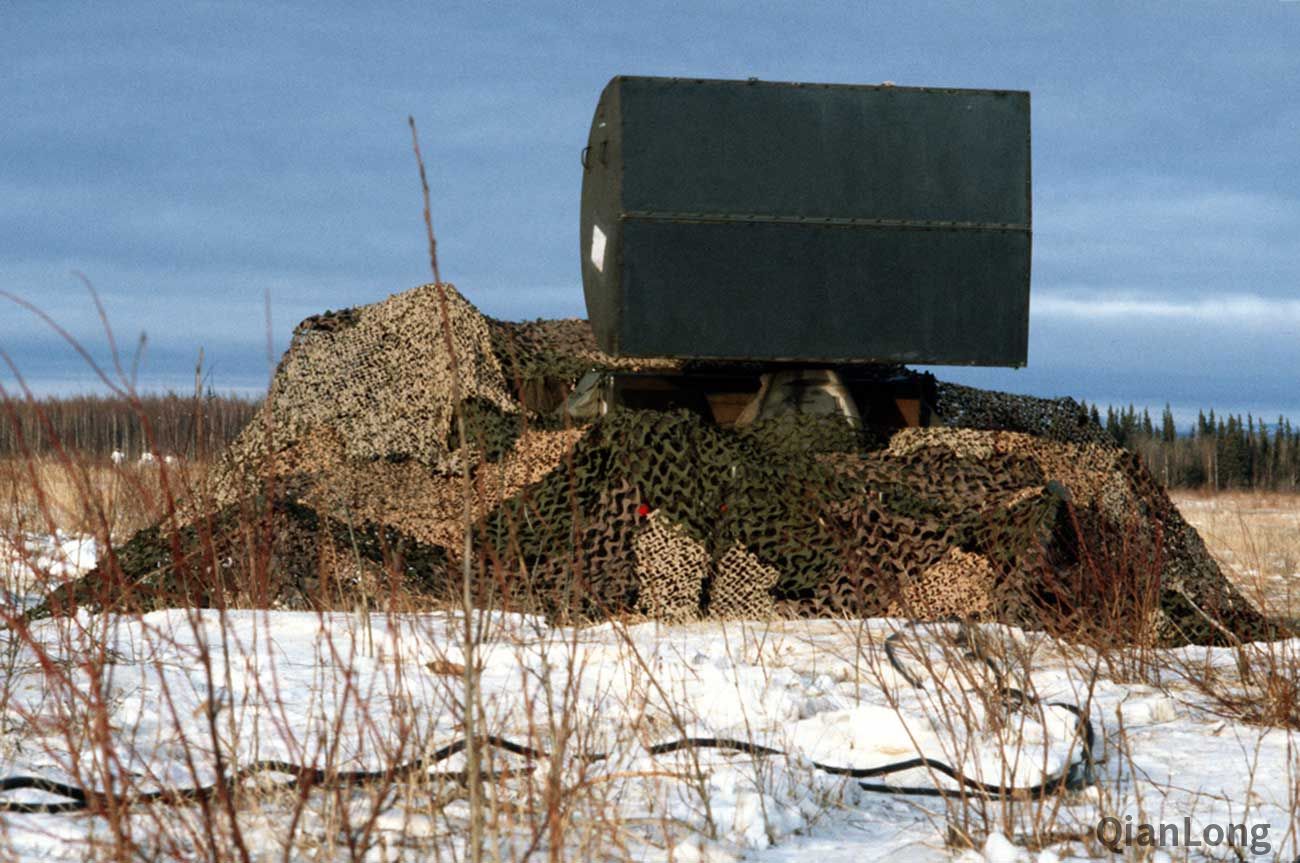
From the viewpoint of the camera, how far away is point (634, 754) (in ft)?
11.7

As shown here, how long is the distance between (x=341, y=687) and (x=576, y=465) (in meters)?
2.66

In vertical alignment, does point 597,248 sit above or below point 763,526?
above

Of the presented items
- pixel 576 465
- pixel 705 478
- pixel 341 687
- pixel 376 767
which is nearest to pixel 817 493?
pixel 705 478

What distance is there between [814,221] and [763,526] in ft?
5.40

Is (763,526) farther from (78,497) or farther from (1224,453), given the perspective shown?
(1224,453)

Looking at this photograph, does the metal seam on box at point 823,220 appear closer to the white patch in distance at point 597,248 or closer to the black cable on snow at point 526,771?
the white patch in distance at point 597,248

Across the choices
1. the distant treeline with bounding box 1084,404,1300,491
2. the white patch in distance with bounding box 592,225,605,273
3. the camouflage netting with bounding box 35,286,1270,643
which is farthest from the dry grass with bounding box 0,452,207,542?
the distant treeline with bounding box 1084,404,1300,491

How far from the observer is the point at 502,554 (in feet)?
23.0

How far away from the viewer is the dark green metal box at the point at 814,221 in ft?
22.0

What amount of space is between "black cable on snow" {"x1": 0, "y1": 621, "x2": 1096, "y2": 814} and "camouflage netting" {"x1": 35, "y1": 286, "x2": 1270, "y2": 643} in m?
2.34

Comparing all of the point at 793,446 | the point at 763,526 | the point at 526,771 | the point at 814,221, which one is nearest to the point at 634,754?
the point at 526,771

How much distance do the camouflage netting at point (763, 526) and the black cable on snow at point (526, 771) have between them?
2.34m

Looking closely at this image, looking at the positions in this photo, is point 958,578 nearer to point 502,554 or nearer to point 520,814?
point 502,554

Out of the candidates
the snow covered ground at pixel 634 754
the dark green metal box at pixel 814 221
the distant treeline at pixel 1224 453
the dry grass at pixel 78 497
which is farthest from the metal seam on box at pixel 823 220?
the distant treeline at pixel 1224 453
